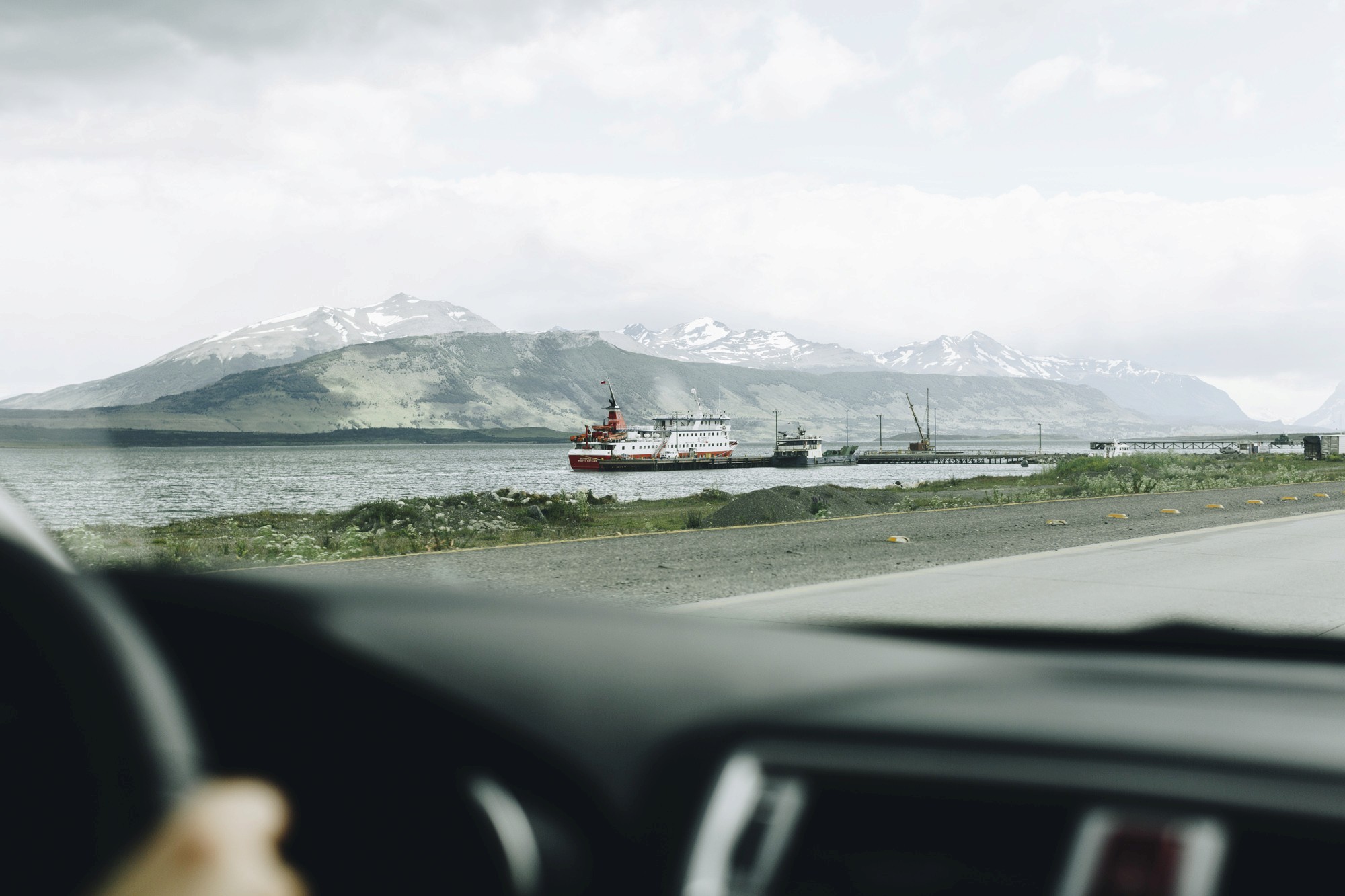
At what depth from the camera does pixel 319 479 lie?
8294 cm

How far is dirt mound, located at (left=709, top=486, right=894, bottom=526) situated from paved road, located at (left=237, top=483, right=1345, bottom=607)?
312 cm

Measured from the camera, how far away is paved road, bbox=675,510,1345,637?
382 inches

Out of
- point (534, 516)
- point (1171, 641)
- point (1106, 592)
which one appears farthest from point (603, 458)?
point (1171, 641)

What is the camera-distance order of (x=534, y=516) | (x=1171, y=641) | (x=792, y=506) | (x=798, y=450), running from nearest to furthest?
1. (x=1171, y=641)
2. (x=792, y=506)
3. (x=534, y=516)
4. (x=798, y=450)

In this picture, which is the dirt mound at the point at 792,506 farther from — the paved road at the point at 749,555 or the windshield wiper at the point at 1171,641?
the windshield wiper at the point at 1171,641

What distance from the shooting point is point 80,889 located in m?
1.32

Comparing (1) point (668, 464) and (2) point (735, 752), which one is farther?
(1) point (668, 464)

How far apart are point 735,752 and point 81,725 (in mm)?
810

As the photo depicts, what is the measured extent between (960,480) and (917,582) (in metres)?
43.8

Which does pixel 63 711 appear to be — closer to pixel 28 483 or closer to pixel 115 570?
pixel 115 570

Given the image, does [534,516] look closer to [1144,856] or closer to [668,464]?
[1144,856]

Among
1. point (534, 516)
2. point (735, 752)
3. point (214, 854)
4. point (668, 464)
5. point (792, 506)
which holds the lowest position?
point (668, 464)

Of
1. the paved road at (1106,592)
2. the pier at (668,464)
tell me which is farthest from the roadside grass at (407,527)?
the pier at (668,464)

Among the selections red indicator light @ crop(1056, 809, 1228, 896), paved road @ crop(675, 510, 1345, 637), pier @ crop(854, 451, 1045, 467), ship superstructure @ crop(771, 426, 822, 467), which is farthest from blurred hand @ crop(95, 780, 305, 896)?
pier @ crop(854, 451, 1045, 467)
